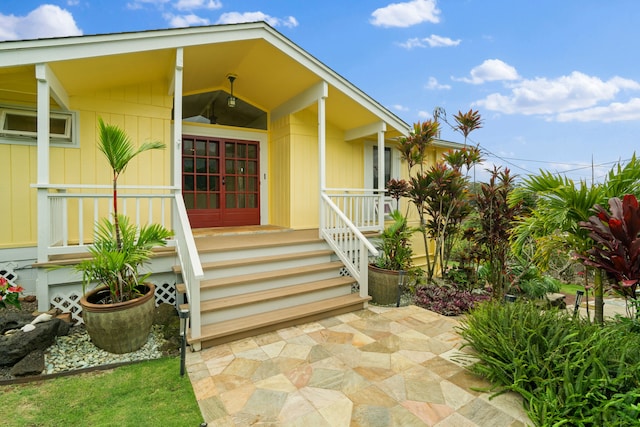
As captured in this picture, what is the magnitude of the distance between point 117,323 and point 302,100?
468 centimetres

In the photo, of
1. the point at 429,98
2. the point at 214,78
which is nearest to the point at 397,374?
the point at 214,78

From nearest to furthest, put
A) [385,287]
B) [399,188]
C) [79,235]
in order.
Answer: [79,235] → [385,287] → [399,188]

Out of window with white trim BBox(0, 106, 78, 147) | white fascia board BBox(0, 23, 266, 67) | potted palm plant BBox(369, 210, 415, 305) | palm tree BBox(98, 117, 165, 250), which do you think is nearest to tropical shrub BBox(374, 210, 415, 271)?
potted palm plant BBox(369, 210, 415, 305)

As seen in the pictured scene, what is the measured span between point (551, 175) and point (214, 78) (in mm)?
5481

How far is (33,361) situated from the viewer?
2.77m

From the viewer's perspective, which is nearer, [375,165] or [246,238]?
[246,238]

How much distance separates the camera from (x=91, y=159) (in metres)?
4.73

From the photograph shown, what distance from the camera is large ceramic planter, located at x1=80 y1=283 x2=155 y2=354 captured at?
2967mm

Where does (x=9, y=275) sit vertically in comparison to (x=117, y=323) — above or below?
above

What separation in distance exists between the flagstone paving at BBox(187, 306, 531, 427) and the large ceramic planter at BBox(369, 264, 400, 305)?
887 millimetres

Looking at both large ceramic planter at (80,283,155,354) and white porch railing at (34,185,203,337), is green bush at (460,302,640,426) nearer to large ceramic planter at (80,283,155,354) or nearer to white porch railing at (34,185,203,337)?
white porch railing at (34,185,203,337)

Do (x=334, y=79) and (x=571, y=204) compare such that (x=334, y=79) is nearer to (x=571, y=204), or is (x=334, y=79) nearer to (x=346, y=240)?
(x=346, y=240)

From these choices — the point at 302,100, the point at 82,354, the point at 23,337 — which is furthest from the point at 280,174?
the point at 23,337

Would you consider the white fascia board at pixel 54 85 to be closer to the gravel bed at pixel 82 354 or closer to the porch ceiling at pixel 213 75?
the porch ceiling at pixel 213 75
